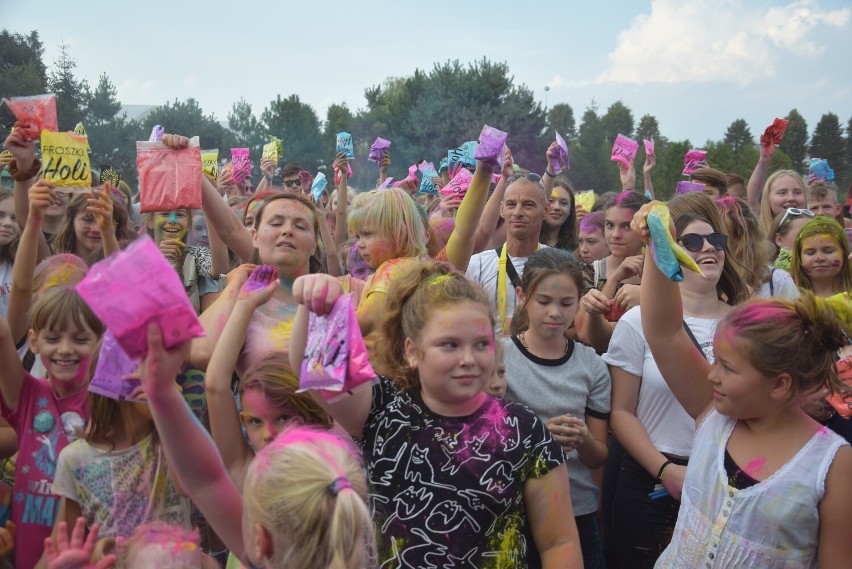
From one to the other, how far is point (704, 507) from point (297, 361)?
1.25 m

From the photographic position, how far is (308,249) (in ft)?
10.5

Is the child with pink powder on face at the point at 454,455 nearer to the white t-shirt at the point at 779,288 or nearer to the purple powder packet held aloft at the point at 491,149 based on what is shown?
the purple powder packet held aloft at the point at 491,149

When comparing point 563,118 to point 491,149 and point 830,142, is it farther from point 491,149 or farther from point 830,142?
point 491,149

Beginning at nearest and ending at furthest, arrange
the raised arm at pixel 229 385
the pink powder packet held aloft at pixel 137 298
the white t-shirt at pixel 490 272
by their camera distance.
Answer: the pink powder packet held aloft at pixel 137 298 → the raised arm at pixel 229 385 → the white t-shirt at pixel 490 272

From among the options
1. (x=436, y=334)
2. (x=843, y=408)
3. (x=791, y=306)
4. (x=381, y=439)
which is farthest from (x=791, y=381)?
(x=381, y=439)

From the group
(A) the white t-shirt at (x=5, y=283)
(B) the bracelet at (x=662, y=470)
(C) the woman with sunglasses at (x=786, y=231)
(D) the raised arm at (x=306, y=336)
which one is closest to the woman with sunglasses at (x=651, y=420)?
(B) the bracelet at (x=662, y=470)

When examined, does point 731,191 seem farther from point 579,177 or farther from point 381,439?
point 579,177

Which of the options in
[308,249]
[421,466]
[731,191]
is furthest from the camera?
[731,191]

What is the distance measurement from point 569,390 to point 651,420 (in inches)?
14.0

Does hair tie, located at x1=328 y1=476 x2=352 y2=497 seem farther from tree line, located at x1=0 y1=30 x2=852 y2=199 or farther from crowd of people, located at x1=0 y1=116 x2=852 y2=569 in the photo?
tree line, located at x1=0 y1=30 x2=852 y2=199

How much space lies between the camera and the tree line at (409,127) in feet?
89.1

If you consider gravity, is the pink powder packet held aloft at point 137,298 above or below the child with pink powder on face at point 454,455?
above

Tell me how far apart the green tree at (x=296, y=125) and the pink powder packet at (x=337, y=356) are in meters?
47.9

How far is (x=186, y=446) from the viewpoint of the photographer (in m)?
1.75
